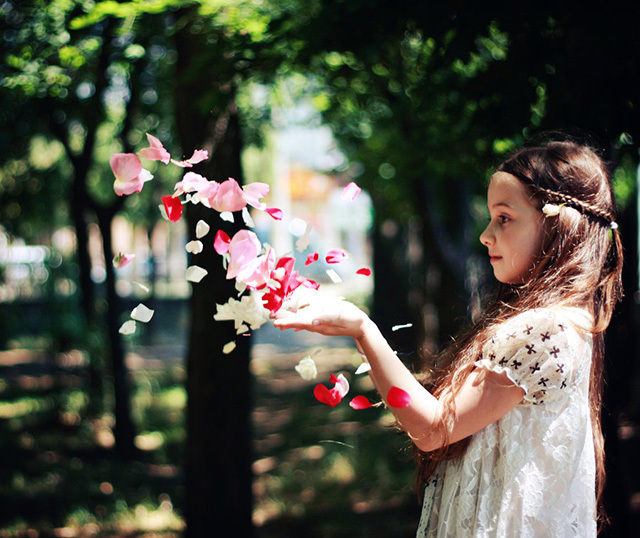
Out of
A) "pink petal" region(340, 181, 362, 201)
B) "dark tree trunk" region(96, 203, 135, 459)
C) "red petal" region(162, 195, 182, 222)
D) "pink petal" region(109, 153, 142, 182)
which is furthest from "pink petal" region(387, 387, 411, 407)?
"dark tree trunk" region(96, 203, 135, 459)

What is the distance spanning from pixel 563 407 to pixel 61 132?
6423 millimetres

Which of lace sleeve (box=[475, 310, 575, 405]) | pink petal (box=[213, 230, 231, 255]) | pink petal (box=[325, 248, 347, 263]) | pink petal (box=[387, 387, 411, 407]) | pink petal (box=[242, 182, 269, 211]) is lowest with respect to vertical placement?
pink petal (box=[387, 387, 411, 407])

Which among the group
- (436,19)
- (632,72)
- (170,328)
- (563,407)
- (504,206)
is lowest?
(170,328)

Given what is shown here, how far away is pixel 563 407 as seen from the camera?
5.30 ft

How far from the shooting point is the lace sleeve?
1.53 m

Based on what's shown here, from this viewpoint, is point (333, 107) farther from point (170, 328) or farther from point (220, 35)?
point (170, 328)

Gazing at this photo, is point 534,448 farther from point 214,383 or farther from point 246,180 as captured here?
point 246,180

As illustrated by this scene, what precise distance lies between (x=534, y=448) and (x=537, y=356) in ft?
0.76

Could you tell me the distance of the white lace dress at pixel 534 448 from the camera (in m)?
1.54

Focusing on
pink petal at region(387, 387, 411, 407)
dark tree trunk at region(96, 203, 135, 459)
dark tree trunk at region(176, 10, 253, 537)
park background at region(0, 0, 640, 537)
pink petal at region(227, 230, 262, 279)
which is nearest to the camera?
pink petal at region(387, 387, 411, 407)

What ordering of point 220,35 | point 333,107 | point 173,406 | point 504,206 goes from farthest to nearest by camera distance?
point 173,406 < point 333,107 < point 220,35 < point 504,206

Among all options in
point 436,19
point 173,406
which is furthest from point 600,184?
point 173,406

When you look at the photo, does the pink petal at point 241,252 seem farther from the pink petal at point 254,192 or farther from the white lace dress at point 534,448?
the white lace dress at point 534,448

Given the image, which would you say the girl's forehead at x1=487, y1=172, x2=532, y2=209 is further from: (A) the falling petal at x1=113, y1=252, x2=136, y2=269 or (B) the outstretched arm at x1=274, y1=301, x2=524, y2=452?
(A) the falling petal at x1=113, y1=252, x2=136, y2=269
